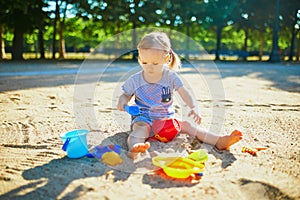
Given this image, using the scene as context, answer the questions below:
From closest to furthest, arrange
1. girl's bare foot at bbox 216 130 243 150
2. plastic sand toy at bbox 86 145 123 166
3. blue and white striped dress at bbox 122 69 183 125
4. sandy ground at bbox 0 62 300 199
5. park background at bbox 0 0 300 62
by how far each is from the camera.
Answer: sandy ground at bbox 0 62 300 199 < plastic sand toy at bbox 86 145 123 166 < girl's bare foot at bbox 216 130 243 150 < blue and white striped dress at bbox 122 69 183 125 < park background at bbox 0 0 300 62

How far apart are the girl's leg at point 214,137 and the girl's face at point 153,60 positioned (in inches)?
21.7

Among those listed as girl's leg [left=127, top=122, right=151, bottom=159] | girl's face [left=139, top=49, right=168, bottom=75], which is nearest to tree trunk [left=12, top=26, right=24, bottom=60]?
girl's face [left=139, top=49, right=168, bottom=75]

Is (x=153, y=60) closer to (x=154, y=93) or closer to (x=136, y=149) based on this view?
A: (x=154, y=93)

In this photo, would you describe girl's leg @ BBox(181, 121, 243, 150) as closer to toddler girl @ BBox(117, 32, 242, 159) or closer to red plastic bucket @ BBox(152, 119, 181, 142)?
toddler girl @ BBox(117, 32, 242, 159)

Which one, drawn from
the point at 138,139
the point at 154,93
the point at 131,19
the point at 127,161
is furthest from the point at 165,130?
the point at 131,19

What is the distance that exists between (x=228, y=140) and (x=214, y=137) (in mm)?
145

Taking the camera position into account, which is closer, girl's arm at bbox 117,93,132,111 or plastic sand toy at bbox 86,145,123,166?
plastic sand toy at bbox 86,145,123,166

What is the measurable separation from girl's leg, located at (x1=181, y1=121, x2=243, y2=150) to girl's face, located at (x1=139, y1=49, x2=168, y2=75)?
552 millimetres

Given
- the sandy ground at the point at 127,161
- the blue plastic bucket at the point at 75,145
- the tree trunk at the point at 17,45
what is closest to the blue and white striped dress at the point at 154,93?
the sandy ground at the point at 127,161

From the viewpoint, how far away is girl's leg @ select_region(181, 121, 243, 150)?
2.13 metres

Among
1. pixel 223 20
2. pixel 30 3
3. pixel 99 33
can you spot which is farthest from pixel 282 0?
pixel 30 3

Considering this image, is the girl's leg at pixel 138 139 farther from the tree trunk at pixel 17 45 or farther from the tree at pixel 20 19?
the tree trunk at pixel 17 45

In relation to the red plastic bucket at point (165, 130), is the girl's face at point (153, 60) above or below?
above

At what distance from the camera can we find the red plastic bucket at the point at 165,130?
2.29 metres
